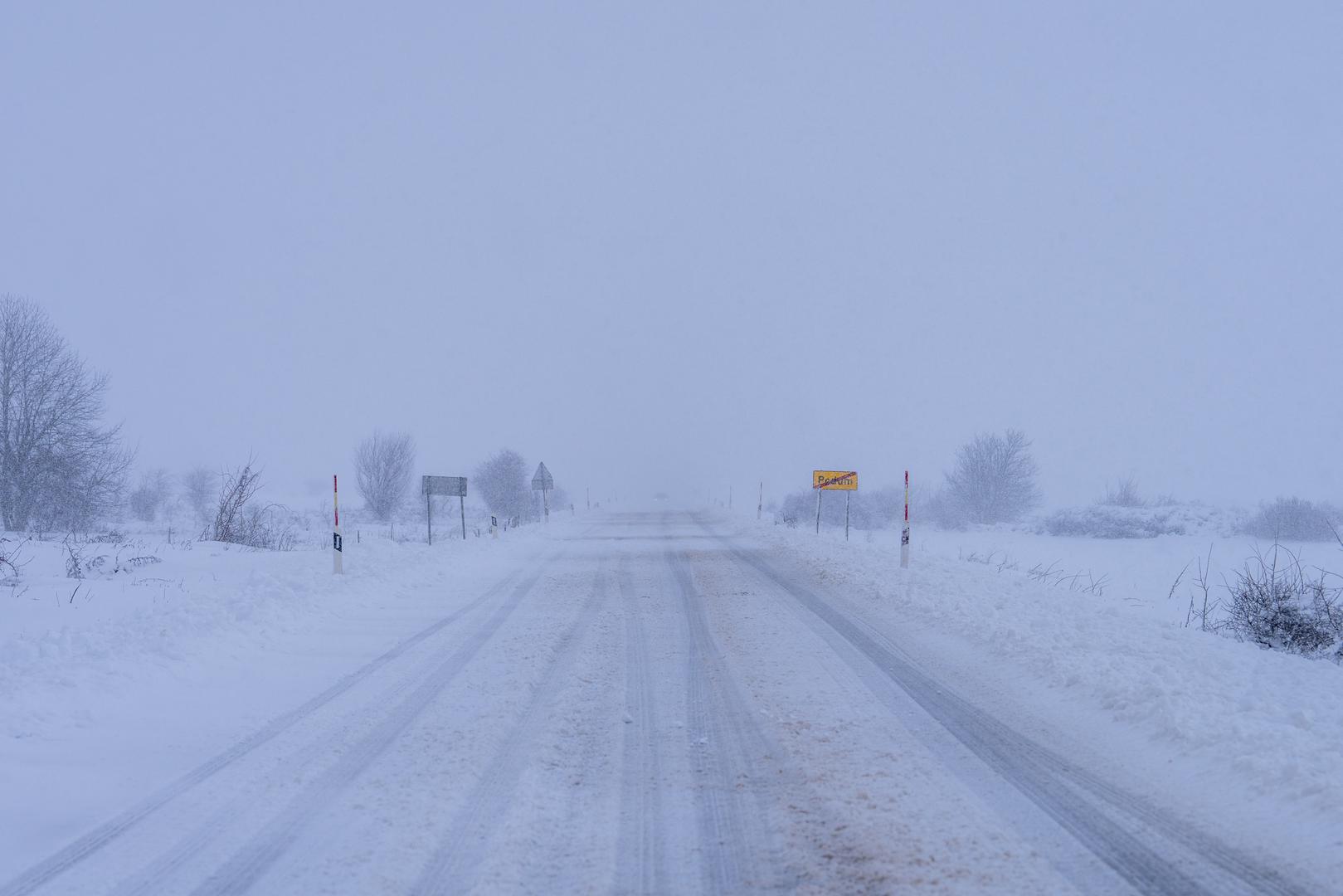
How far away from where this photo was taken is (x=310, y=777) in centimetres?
477

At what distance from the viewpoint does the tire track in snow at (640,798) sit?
3.54 m

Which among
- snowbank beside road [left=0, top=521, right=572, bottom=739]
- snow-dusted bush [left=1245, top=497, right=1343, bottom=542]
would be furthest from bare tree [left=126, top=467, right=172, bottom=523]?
snow-dusted bush [left=1245, top=497, right=1343, bottom=542]

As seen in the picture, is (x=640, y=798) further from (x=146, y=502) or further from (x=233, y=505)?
(x=146, y=502)

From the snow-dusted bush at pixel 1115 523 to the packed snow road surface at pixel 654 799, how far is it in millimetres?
27456

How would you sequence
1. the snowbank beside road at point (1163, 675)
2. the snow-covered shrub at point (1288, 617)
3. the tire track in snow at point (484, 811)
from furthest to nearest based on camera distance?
the snow-covered shrub at point (1288, 617)
the snowbank beside road at point (1163, 675)
the tire track in snow at point (484, 811)

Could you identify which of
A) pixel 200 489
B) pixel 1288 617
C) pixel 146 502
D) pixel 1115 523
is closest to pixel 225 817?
pixel 1288 617

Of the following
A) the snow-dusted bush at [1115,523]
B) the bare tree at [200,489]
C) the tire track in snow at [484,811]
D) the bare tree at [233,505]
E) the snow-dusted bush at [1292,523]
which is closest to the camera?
the tire track in snow at [484,811]

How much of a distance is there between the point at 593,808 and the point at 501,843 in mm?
597

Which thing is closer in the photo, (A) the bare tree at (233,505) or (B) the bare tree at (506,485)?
(A) the bare tree at (233,505)

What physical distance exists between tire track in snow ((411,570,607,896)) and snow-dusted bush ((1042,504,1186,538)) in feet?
98.1

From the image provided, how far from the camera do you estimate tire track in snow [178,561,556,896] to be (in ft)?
11.6

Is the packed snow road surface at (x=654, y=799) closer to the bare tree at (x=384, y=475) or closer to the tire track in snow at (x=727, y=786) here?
the tire track in snow at (x=727, y=786)

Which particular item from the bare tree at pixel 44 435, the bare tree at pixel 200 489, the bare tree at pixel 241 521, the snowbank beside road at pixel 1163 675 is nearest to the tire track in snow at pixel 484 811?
the snowbank beside road at pixel 1163 675

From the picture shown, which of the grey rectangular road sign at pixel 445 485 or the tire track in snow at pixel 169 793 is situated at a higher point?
the grey rectangular road sign at pixel 445 485
